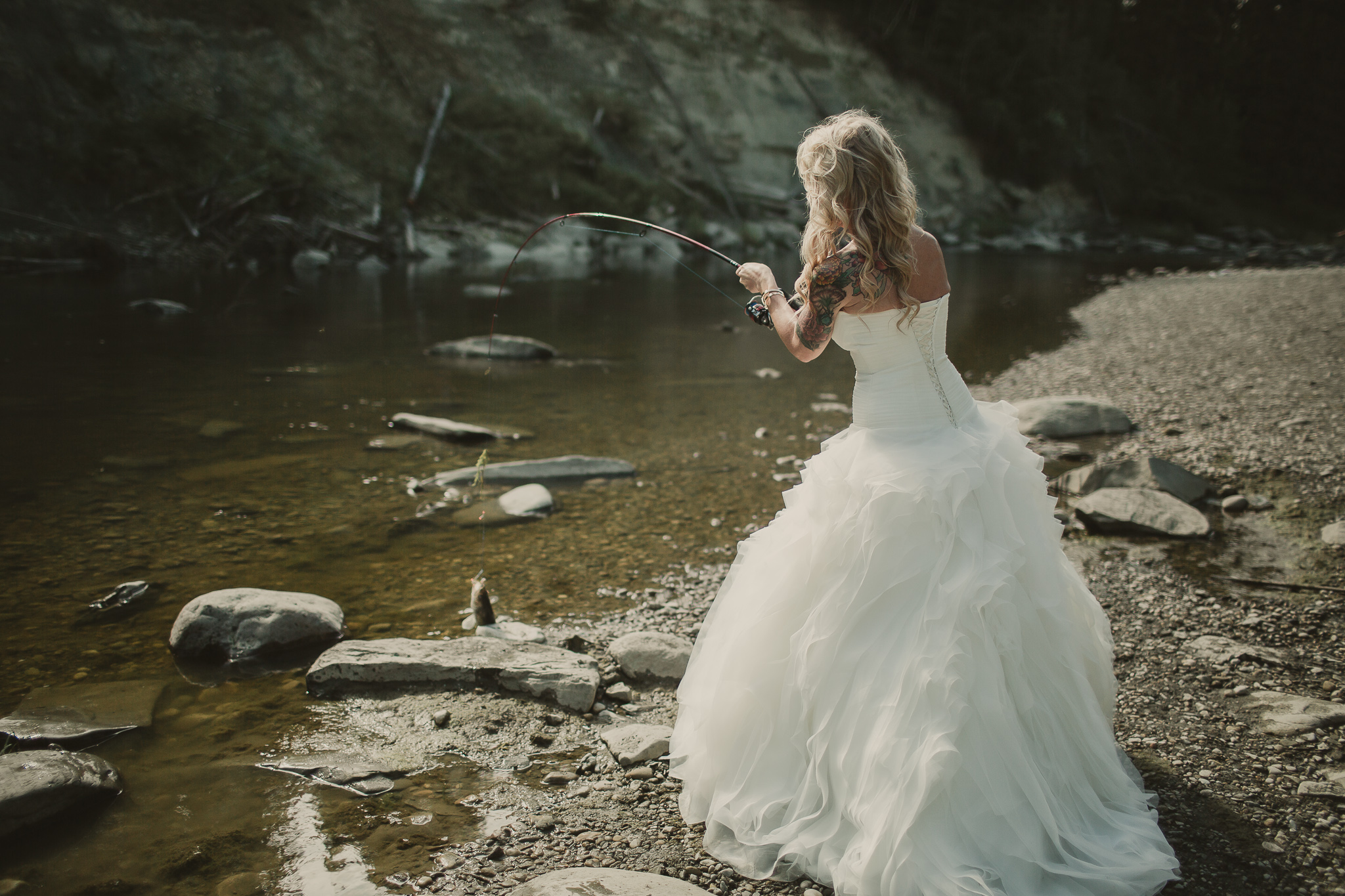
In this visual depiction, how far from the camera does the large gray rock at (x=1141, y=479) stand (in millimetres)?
6973

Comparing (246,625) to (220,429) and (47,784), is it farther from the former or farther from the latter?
(220,429)

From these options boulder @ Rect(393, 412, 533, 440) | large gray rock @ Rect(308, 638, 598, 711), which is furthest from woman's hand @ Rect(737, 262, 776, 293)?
boulder @ Rect(393, 412, 533, 440)

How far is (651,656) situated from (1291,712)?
9.86 feet

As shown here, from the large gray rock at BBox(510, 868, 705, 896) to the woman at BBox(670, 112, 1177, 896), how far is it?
279 mm

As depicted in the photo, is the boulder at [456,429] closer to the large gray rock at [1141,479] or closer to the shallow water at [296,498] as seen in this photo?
the shallow water at [296,498]

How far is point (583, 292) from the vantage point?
22078mm

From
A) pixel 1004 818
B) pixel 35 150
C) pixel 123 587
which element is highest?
pixel 35 150

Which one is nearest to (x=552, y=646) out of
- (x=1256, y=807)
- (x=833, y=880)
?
(x=833, y=880)

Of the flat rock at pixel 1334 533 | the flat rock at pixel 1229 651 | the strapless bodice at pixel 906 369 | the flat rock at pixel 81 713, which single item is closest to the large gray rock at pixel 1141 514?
the flat rock at pixel 1334 533

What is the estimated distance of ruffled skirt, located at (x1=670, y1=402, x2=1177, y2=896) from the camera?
9.39ft

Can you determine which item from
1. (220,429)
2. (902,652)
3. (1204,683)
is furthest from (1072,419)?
(220,429)

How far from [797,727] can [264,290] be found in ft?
62.5

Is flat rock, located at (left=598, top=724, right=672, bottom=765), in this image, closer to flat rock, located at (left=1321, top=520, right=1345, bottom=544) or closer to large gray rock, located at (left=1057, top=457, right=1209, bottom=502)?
large gray rock, located at (left=1057, top=457, right=1209, bottom=502)

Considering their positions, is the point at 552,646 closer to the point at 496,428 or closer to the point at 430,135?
the point at 496,428
